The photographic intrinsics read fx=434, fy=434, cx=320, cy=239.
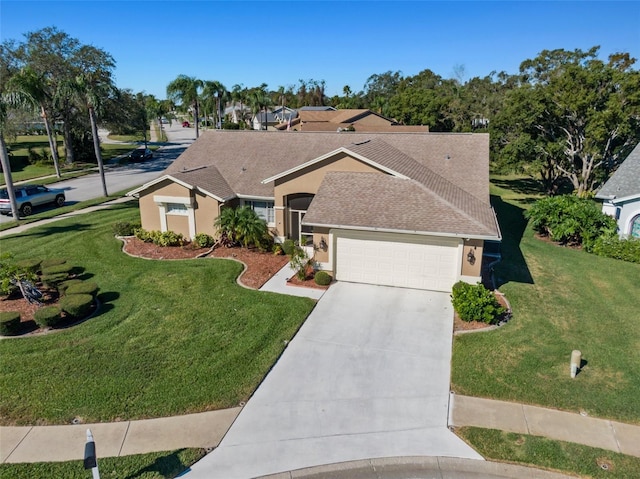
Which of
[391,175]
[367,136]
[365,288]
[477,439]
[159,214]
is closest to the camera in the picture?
[477,439]

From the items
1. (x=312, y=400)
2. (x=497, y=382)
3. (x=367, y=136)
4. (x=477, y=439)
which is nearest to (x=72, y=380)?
(x=312, y=400)

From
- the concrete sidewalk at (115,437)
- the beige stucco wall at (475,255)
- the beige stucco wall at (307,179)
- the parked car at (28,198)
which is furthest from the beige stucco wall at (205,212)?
the parked car at (28,198)

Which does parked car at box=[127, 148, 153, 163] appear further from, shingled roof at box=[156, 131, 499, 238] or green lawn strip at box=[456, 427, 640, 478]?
green lawn strip at box=[456, 427, 640, 478]

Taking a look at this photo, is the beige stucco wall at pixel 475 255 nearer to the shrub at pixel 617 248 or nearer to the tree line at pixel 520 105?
the shrub at pixel 617 248

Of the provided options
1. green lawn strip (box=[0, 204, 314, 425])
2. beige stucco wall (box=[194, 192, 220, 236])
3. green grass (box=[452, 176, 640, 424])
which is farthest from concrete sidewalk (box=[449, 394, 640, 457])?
beige stucco wall (box=[194, 192, 220, 236])

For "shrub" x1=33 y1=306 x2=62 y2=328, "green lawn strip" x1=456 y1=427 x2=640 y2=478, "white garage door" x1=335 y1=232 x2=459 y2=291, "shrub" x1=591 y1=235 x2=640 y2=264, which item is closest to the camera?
"green lawn strip" x1=456 y1=427 x2=640 y2=478

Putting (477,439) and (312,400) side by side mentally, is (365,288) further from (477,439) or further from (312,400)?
(477,439)

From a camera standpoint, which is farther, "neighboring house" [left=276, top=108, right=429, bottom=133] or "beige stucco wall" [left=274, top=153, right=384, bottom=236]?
"neighboring house" [left=276, top=108, right=429, bottom=133]
